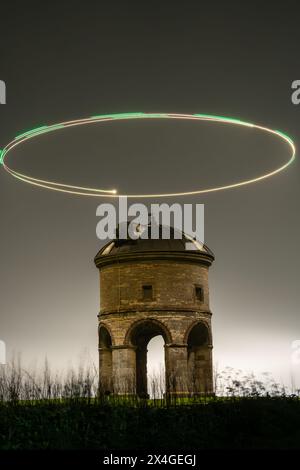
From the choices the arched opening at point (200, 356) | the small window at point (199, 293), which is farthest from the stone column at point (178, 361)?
the small window at point (199, 293)

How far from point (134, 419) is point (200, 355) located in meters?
18.0

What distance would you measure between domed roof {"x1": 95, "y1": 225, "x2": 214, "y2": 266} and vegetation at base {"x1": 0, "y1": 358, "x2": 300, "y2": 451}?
13.2 meters

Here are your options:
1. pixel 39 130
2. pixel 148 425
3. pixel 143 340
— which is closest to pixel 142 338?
pixel 143 340

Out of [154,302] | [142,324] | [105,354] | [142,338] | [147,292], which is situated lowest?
[105,354]

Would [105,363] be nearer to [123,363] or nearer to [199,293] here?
[123,363]

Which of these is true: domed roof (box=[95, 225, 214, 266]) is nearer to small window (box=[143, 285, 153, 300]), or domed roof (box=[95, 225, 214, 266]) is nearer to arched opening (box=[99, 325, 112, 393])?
small window (box=[143, 285, 153, 300])

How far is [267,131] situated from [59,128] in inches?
330

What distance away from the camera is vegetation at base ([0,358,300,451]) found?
25.5 metres

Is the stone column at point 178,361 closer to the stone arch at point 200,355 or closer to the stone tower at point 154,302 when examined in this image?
the stone tower at point 154,302

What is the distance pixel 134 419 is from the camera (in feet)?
90.0

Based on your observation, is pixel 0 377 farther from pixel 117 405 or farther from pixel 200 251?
pixel 200 251

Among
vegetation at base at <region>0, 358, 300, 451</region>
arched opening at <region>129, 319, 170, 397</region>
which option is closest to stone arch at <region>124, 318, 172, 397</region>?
arched opening at <region>129, 319, 170, 397</region>

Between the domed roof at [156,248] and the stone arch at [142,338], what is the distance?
11.4 ft
